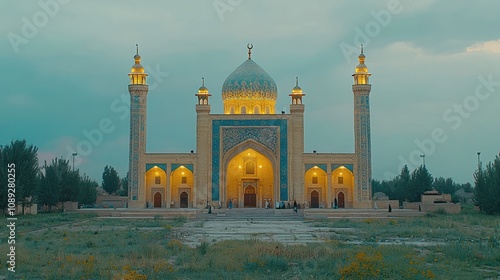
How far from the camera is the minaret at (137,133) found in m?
31.4

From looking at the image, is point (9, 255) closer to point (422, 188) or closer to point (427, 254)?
point (427, 254)

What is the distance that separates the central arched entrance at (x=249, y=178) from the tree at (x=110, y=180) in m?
19.7

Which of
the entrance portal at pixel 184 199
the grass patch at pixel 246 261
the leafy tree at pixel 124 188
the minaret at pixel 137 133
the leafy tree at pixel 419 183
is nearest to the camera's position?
Result: the grass patch at pixel 246 261

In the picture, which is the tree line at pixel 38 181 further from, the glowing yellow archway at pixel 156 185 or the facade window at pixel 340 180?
the facade window at pixel 340 180

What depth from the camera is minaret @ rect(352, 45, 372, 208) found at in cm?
3145

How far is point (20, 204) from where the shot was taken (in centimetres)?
2506

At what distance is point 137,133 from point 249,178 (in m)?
6.60

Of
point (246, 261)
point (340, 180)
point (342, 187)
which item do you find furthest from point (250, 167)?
point (246, 261)

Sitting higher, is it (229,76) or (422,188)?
(229,76)

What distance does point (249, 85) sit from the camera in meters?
33.9

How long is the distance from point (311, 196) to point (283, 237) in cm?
1772

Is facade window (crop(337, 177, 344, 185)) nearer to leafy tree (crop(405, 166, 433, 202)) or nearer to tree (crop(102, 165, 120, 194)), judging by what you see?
leafy tree (crop(405, 166, 433, 202))

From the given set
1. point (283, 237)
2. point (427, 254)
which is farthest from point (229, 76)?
point (427, 254)

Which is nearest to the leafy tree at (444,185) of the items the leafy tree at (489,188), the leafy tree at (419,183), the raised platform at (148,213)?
the leafy tree at (419,183)
